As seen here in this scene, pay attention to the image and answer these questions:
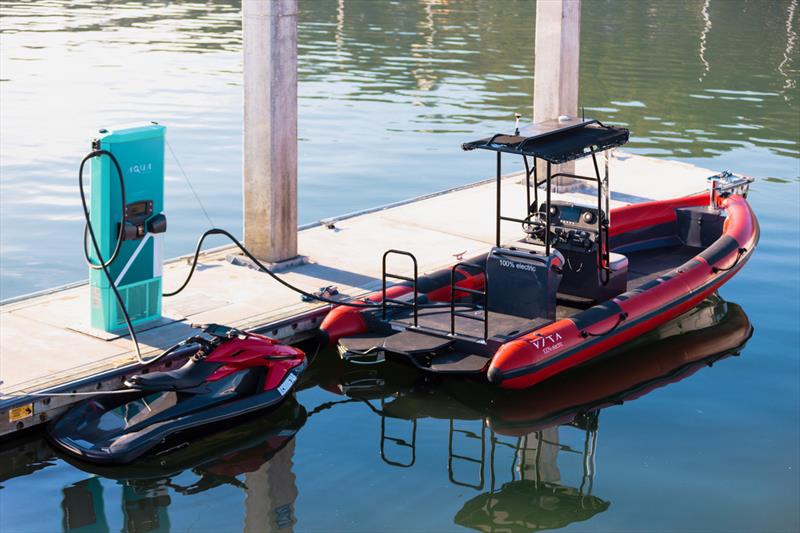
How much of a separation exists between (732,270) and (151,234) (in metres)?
6.50

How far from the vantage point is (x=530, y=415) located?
36.8 feet

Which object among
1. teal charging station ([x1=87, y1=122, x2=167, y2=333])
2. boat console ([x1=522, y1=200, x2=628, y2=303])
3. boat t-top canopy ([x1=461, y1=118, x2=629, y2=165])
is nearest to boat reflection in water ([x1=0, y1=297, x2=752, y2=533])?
boat console ([x1=522, y1=200, x2=628, y2=303])

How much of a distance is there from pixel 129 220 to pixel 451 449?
368 cm

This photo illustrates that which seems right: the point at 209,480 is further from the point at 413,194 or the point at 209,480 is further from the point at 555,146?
the point at 413,194

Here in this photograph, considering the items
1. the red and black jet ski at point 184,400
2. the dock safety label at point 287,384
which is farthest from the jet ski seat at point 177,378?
the dock safety label at point 287,384

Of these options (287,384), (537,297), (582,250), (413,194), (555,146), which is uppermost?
(555,146)

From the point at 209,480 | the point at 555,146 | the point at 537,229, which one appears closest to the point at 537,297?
the point at 537,229

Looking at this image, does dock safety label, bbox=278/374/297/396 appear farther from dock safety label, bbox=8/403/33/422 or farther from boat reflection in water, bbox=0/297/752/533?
dock safety label, bbox=8/403/33/422

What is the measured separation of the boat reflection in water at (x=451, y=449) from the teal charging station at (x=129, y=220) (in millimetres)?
1695

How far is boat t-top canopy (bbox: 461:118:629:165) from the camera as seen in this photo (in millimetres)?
11469

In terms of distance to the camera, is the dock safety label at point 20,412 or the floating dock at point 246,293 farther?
the floating dock at point 246,293

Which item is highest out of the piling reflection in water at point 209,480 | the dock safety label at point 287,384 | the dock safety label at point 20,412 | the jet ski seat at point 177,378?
the jet ski seat at point 177,378

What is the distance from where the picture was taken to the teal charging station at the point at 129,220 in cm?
1104

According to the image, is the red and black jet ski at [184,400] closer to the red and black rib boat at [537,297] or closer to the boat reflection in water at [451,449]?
the boat reflection in water at [451,449]
